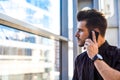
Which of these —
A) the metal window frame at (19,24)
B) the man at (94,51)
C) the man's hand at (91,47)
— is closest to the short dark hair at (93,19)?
the man at (94,51)

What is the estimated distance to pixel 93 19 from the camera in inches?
75.5

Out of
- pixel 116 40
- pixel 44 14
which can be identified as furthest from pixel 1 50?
pixel 116 40

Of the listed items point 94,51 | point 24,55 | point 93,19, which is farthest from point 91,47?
point 24,55

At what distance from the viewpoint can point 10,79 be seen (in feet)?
6.15

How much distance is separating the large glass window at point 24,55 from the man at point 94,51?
1.40 feet

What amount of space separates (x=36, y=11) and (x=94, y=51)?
901 mm

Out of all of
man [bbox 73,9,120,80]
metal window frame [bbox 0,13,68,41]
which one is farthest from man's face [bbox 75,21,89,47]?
metal window frame [bbox 0,13,68,41]

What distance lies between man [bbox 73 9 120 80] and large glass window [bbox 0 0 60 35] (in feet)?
1.52

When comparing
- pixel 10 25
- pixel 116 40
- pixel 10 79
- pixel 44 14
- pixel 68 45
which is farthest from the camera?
pixel 116 40

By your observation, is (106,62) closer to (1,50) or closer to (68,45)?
(1,50)

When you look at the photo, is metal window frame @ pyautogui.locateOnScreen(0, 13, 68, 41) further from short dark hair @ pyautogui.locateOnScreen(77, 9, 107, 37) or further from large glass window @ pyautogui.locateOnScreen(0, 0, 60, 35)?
short dark hair @ pyautogui.locateOnScreen(77, 9, 107, 37)

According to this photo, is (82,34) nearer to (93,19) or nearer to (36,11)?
(93,19)

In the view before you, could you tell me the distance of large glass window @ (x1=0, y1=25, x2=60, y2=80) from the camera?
1.80m

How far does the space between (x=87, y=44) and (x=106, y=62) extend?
0.20 meters
